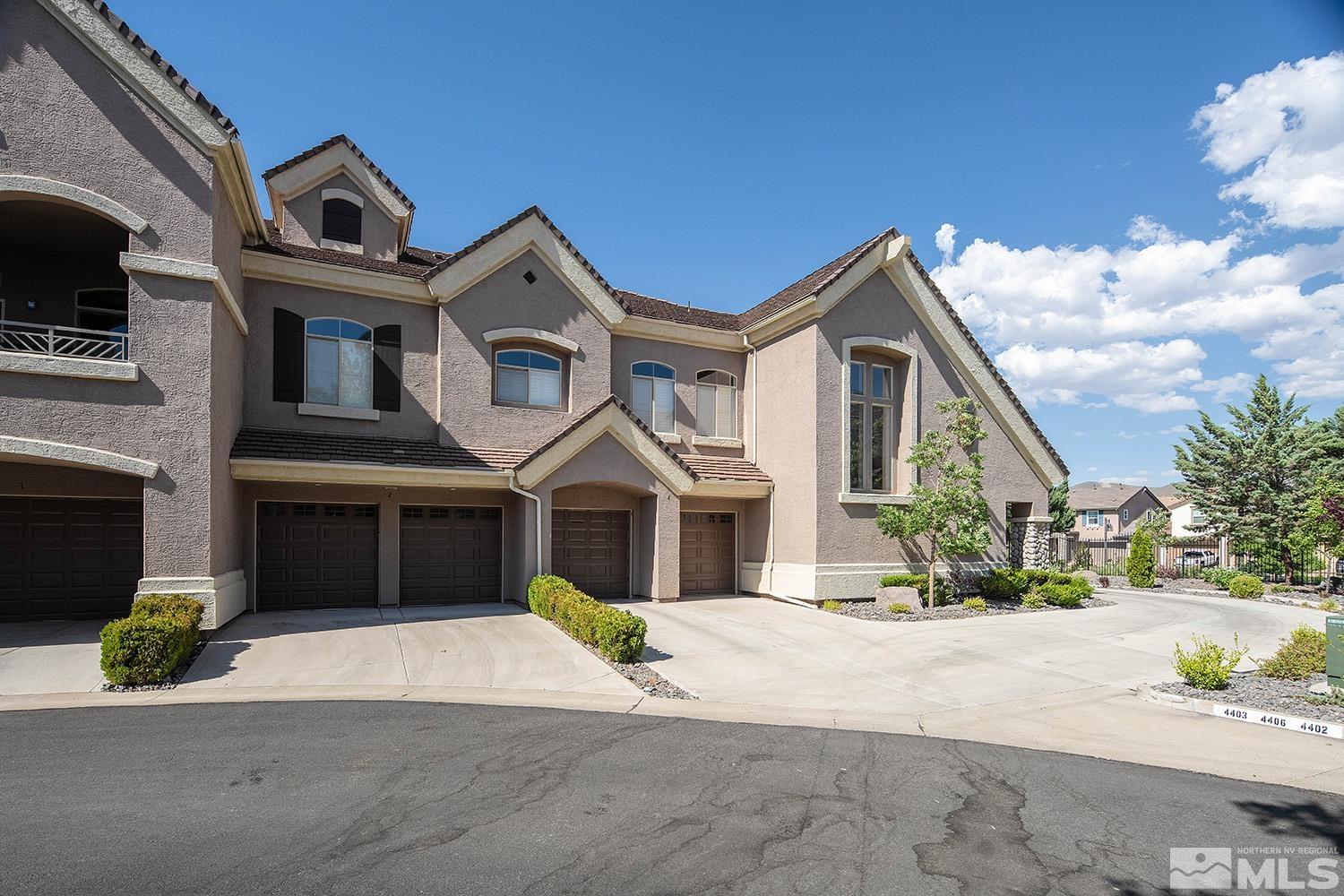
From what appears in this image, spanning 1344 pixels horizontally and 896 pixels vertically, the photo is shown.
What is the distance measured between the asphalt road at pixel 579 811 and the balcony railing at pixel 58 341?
255 inches

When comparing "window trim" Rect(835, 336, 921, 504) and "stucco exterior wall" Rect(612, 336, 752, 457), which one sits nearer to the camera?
"window trim" Rect(835, 336, 921, 504)

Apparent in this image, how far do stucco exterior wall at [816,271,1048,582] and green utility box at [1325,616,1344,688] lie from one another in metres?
9.49

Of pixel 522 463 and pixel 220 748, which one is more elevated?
pixel 522 463

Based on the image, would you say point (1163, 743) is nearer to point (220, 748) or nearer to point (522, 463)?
point (220, 748)

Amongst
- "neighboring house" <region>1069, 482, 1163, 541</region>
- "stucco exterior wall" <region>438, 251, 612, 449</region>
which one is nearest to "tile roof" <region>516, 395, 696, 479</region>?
"stucco exterior wall" <region>438, 251, 612, 449</region>

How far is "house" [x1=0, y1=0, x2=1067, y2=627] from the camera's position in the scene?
461 inches

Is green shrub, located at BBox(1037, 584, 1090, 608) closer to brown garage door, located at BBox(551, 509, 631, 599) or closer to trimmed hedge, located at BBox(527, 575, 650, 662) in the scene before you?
brown garage door, located at BBox(551, 509, 631, 599)

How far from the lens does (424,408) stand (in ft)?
54.7

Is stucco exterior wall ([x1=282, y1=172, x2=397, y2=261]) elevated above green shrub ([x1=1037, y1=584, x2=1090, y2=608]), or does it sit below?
above

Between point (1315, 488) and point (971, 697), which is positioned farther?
point (1315, 488)

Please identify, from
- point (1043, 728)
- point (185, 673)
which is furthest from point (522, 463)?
point (1043, 728)

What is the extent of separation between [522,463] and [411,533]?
338 cm

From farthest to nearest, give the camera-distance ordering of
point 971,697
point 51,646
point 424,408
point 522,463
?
point 424,408 < point 522,463 < point 51,646 < point 971,697

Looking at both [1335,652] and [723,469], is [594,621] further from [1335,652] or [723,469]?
[1335,652]
